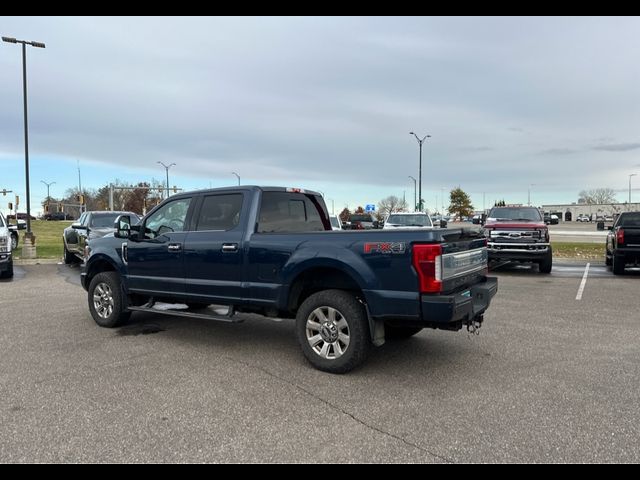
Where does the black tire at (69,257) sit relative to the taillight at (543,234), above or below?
below

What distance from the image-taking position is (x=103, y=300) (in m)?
7.11

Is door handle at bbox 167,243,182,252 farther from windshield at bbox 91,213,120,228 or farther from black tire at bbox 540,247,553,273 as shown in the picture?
black tire at bbox 540,247,553,273

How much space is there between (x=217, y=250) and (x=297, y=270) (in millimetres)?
1183

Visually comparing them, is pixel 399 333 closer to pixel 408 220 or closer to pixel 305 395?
pixel 305 395

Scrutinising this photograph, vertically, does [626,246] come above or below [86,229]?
below

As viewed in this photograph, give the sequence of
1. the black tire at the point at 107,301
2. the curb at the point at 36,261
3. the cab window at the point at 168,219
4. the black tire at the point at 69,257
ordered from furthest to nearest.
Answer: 1. the curb at the point at 36,261
2. the black tire at the point at 69,257
3. the black tire at the point at 107,301
4. the cab window at the point at 168,219

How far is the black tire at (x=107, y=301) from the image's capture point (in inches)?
272

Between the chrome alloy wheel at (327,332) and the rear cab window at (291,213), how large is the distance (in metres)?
1.33

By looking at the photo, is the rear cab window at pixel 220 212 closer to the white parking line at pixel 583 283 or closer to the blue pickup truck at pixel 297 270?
the blue pickup truck at pixel 297 270

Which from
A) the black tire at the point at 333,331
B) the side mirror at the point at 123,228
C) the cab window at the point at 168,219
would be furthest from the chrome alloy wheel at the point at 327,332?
the side mirror at the point at 123,228

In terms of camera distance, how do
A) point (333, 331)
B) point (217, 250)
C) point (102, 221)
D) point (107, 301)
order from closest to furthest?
point (333, 331)
point (217, 250)
point (107, 301)
point (102, 221)

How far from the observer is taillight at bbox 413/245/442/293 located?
4449 mm

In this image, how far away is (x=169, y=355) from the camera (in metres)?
5.62

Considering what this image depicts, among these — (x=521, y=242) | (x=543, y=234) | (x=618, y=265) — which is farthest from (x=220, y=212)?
(x=618, y=265)
